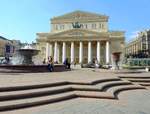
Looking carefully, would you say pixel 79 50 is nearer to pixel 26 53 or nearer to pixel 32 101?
pixel 26 53

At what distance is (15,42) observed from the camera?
476ft

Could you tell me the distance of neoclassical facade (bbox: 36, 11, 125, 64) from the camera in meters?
88.1

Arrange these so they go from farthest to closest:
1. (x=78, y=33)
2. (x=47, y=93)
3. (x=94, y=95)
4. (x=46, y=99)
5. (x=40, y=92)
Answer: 1. (x=78, y=33)
2. (x=94, y=95)
3. (x=47, y=93)
4. (x=40, y=92)
5. (x=46, y=99)

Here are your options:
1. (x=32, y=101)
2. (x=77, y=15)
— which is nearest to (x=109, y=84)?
(x=32, y=101)

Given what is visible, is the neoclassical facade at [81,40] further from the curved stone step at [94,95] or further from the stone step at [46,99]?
the stone step at [46,99]

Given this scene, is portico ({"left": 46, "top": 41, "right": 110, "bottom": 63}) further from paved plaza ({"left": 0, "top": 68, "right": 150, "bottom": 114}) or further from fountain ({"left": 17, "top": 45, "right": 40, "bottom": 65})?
paved plaza ({"left": 0, "top": 68, "right": 150, "bottom": 114})

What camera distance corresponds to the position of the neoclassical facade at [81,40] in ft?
289

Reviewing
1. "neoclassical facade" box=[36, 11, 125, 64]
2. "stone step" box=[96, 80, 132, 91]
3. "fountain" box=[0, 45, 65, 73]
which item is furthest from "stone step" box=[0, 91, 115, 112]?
"neoclassical facade" box=[36, 11, 125, 64]

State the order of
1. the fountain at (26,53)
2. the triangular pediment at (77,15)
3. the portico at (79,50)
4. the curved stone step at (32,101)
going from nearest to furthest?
the curved stone step at (32,101) < the fountain at (26,53) < the portico at (79,50) < the triangular pediment at (77,15)

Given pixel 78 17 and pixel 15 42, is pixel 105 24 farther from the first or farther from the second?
pixel 15 42

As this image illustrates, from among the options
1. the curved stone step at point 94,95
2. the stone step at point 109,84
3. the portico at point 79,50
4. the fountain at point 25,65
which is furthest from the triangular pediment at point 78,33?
the curved stone step at point 94,95

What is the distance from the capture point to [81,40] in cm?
8850

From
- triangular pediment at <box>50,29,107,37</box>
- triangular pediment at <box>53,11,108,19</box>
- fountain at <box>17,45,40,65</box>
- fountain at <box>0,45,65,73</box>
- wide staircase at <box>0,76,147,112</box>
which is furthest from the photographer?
triangular pediment at <box>53,11,108,19</box>

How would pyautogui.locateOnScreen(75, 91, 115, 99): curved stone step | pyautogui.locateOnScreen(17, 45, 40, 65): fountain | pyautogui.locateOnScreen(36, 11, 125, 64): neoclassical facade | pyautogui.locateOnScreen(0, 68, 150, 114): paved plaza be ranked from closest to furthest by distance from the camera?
pyautogui.locateOnScreen(0, 68, 150, 114): paved plaza, pyautogui.locateOnScreen(75, 91, 115, 99): curved stone step, pyautogui.locateOnScreen(17, 45, 40, 65): fountain, pyautogui.locateOnScreen(36, 11, 125, 64): neoclassical facade
